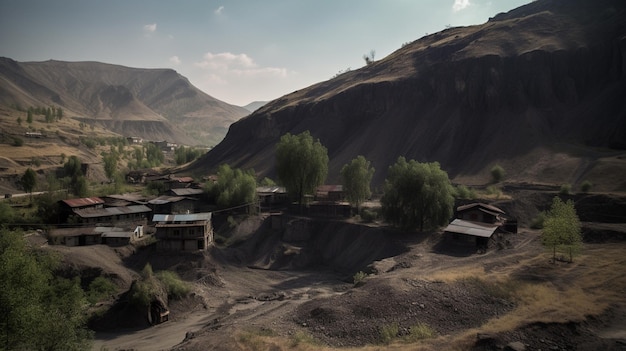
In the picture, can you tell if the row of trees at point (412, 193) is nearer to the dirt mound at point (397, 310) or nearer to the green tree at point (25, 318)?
the dirt mound at point (397, 310)

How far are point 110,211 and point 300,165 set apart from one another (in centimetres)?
3197

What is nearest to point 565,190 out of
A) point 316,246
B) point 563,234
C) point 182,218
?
point 563,234

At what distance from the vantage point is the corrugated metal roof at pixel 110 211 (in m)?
63.0

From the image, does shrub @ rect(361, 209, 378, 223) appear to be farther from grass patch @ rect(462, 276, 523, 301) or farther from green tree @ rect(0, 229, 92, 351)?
green tree @ rect(0, 229, 92, 351)

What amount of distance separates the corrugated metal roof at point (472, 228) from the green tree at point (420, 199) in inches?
116

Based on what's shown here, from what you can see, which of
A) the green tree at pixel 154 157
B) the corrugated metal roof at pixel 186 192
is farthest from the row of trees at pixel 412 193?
the green tree at pixel 154 157

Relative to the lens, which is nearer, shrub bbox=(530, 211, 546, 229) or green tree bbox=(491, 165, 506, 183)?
shrub bbox=(530, 211, 546, 229)

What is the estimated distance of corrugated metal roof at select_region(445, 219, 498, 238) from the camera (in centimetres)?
5169

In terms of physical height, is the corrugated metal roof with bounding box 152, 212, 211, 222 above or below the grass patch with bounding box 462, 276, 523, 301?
above

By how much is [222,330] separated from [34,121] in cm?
18156

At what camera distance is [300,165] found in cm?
7206

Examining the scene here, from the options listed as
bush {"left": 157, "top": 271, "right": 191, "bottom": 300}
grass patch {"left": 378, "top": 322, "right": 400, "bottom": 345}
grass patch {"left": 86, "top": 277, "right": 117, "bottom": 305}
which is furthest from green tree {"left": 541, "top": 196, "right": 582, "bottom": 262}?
grass patch {"left": 86, "top": 277, "right": 117, "bottom": 305}

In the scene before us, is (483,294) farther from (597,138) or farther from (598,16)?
(598,16)

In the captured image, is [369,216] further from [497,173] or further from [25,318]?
[25,318]
